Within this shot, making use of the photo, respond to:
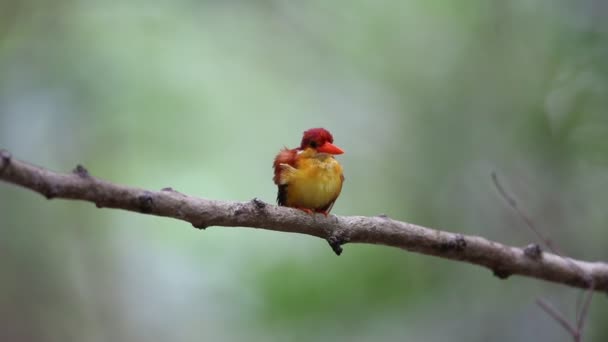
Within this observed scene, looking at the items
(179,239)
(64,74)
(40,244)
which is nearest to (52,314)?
(40,244)

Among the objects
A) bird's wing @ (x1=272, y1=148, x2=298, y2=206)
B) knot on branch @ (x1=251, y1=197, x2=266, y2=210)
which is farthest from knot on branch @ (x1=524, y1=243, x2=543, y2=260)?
knot on branch @ (x1=251, y1=197, x2=266, y2=210)

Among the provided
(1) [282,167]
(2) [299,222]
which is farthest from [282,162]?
(2) [299,222]

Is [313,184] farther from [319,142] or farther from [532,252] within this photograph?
[532,252]

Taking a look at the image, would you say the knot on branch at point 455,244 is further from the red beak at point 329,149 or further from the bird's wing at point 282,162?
the bird's wing at point 282,162

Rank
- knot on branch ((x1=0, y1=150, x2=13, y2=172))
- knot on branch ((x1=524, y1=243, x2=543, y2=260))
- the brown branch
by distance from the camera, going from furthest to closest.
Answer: knot on branch ((x1=524, y1=243, x2=543, y2=260))
the brown branch
knot on branch ((x1=0, y1=150, x2=13, y2=172))

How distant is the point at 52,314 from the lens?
15.6ft

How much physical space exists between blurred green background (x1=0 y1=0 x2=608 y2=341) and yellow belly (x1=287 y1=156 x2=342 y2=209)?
1527 millimetres

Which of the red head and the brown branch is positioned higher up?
the red head

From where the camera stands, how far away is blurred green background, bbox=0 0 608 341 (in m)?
4.18

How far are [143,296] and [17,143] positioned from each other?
1450mm

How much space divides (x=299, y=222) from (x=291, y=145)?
9.63 feet

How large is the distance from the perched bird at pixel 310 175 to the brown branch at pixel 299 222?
22 cm

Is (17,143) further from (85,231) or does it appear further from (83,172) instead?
(83,172)

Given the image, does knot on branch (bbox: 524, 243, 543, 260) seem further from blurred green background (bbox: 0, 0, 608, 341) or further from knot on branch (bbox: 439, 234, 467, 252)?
blurred green background (bbox: 0, 0, 608, 341)
